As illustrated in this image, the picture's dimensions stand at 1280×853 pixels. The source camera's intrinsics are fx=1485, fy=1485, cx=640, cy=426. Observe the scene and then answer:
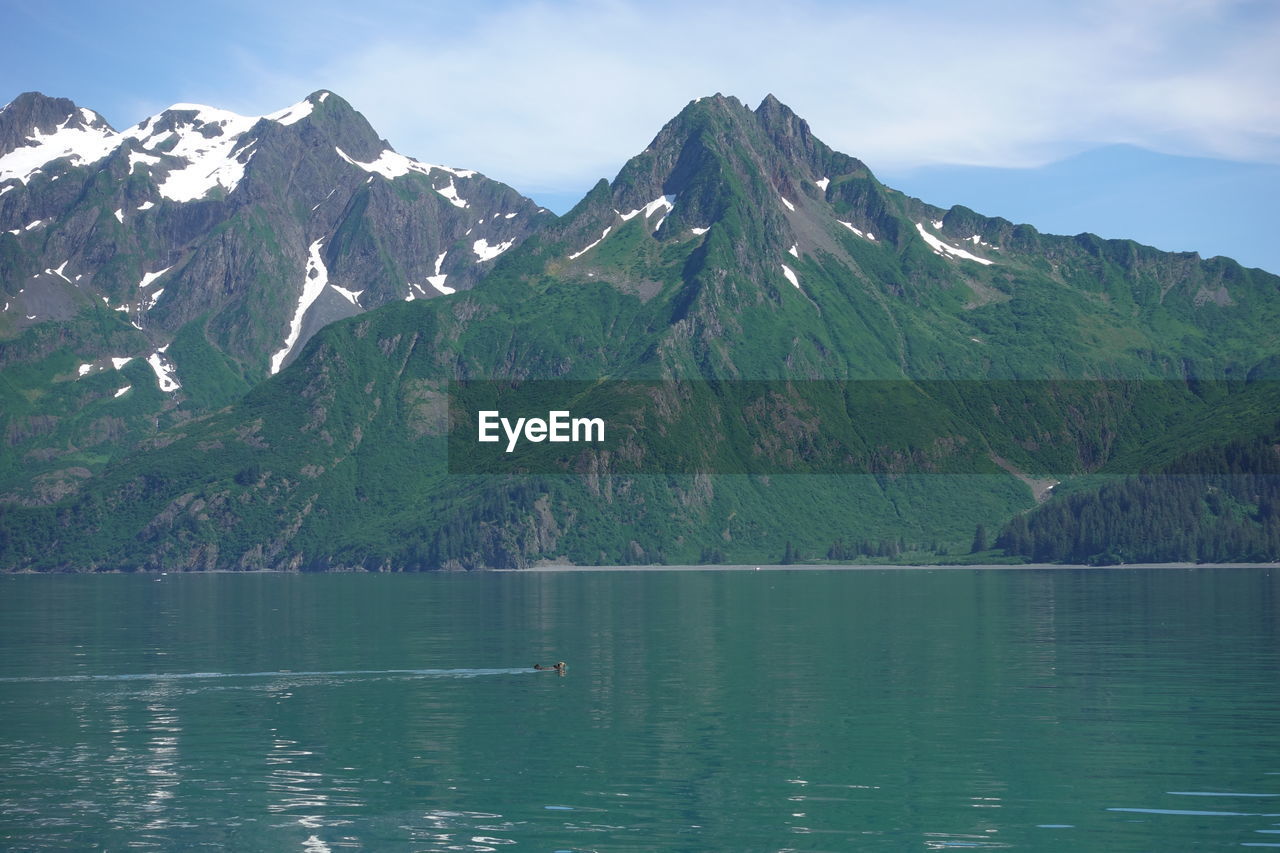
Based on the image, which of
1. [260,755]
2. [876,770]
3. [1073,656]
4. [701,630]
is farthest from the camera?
[701,630]

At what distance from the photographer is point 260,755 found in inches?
3688

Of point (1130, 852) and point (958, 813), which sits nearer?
point (1130, 852)

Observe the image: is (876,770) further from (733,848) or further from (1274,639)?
(1274,639)

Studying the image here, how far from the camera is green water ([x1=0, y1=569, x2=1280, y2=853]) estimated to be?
72312 millimetres

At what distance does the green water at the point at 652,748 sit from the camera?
72.3 meters

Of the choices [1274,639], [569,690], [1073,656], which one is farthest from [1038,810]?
[1274,639]

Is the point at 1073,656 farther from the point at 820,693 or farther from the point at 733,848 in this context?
the point at 733,848

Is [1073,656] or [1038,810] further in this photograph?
[1073,656]

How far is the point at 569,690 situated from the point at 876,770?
43304mm

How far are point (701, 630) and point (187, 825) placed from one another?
122 meters

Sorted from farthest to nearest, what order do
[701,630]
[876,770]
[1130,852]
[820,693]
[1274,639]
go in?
[701,630] < [1274,639] < [820,693] < [876,770] < [1130,852]

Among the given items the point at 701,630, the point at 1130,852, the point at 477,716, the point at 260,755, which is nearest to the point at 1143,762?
the point at 1130,852

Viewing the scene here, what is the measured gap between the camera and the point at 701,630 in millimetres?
191875

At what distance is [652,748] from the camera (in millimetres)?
94438
